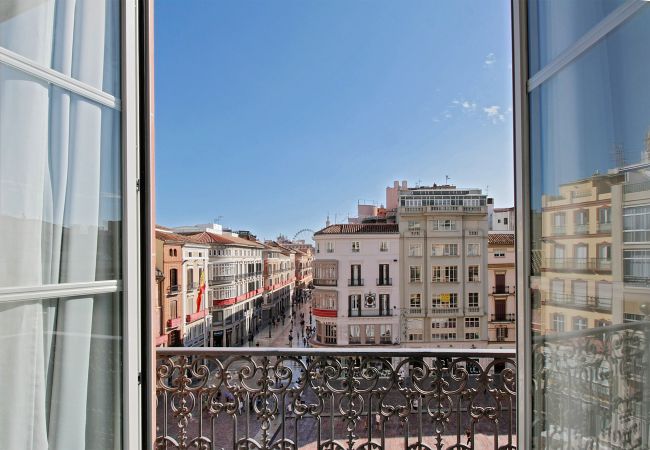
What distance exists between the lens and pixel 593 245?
2.71 feet

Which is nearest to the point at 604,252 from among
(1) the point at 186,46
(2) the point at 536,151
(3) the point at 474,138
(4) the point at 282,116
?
(2) the point at 536,151

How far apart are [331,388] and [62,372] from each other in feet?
3.88

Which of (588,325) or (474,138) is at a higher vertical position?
(474,138)

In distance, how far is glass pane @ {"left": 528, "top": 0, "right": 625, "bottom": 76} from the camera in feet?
2.73

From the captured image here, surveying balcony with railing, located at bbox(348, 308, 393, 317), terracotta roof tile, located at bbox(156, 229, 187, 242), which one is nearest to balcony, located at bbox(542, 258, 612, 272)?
terracotta roof tile, located at bbox(156, 229, 187, 242)

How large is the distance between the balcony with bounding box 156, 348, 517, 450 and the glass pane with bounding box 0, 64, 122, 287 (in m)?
0.96

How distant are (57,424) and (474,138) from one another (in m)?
14.8

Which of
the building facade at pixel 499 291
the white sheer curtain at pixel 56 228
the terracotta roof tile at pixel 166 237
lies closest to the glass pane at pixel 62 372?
the white sheer curtain at pixel 56 228

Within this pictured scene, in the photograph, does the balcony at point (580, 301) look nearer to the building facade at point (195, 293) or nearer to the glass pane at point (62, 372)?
the glass pane at point (62, 372)

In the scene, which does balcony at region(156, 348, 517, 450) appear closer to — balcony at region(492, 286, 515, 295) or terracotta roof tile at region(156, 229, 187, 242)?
terracotta roof tile at region(156, 229, 187, 242)

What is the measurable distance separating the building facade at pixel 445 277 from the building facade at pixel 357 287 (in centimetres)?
63

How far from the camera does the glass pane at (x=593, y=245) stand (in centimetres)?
72

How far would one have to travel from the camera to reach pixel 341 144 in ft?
75.4

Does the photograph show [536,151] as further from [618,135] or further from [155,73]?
[155,73]
